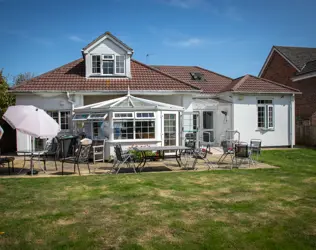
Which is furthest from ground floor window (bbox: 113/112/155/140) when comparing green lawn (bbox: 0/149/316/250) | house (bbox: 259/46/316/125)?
house (bbox: 259/46/316/125)

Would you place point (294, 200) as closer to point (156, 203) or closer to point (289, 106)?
point (156, 203)

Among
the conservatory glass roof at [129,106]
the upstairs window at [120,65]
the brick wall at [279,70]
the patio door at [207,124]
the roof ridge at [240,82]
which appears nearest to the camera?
the conservatory glass roof at [129,106]

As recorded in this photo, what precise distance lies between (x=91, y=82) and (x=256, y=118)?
11.2 meters

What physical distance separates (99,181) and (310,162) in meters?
9.99

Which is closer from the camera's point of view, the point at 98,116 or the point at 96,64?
the point at 98,116

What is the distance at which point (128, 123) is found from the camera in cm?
1425

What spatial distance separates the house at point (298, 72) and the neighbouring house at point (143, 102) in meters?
4.59

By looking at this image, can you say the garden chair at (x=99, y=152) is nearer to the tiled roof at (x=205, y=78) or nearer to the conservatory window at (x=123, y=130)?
the conservatory window at (x=123, y=130)

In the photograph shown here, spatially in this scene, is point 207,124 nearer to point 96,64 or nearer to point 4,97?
point 96,64

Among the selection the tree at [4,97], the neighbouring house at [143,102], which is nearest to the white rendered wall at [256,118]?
the neighbouring house at [143,102]

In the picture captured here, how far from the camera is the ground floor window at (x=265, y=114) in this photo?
19844 mm

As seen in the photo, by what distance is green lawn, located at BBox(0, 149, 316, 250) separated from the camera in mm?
4777

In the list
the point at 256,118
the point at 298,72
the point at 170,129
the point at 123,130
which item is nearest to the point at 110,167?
the point at 123,130

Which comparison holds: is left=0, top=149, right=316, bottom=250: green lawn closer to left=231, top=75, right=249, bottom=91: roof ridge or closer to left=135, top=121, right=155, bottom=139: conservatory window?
left=135, top=121, right=155, bottom=139: conservatory window
